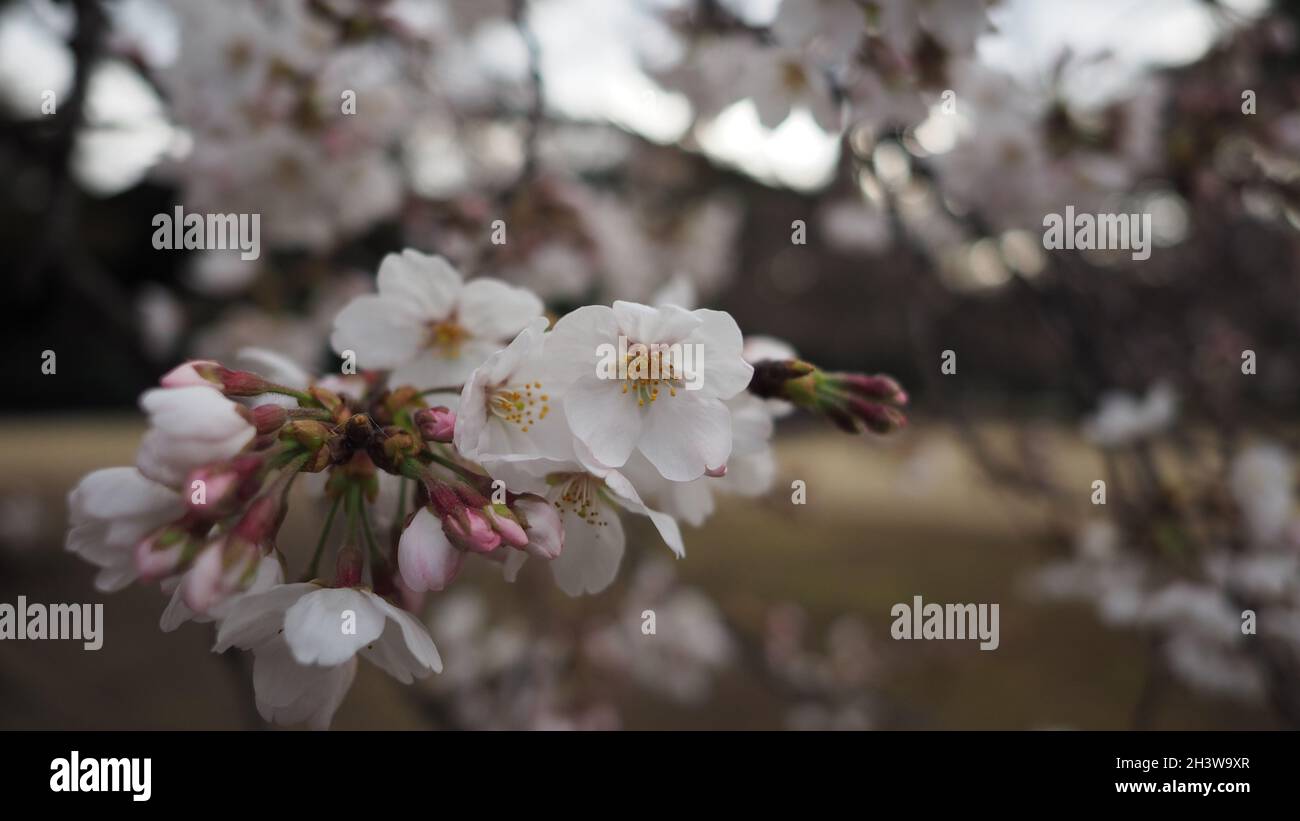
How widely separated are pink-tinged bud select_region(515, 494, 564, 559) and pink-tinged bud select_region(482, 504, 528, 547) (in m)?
0.01

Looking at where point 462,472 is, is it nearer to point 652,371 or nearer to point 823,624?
point 652,371

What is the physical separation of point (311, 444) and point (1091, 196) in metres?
1.78

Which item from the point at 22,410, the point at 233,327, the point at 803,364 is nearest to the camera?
the point at 803,364

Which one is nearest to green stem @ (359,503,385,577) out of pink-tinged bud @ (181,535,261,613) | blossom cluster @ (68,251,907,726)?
blossom cluster @ (68,251,907,726)

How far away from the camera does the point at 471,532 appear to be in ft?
1.79

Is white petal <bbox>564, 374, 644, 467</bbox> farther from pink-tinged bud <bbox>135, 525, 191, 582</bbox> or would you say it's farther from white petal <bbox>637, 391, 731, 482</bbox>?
pink-tinged bud <bbox>135, 525, 191, 582</bbox>

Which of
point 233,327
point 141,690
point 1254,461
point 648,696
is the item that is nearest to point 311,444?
point 1254,461

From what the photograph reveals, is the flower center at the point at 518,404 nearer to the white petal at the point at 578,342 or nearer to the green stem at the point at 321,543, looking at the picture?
the white petal at the point at 578,342

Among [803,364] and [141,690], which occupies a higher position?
[803,364]

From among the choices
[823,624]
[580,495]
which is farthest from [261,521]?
[823,624]

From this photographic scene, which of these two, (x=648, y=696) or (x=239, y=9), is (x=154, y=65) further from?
(x=648, y=696)

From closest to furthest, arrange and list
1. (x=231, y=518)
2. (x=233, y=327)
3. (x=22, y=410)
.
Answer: (x=231, y=518)
(x=233, y=327)
(x=22, y=410)

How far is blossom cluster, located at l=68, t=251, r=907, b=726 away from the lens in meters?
0.52

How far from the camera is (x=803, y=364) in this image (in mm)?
687
